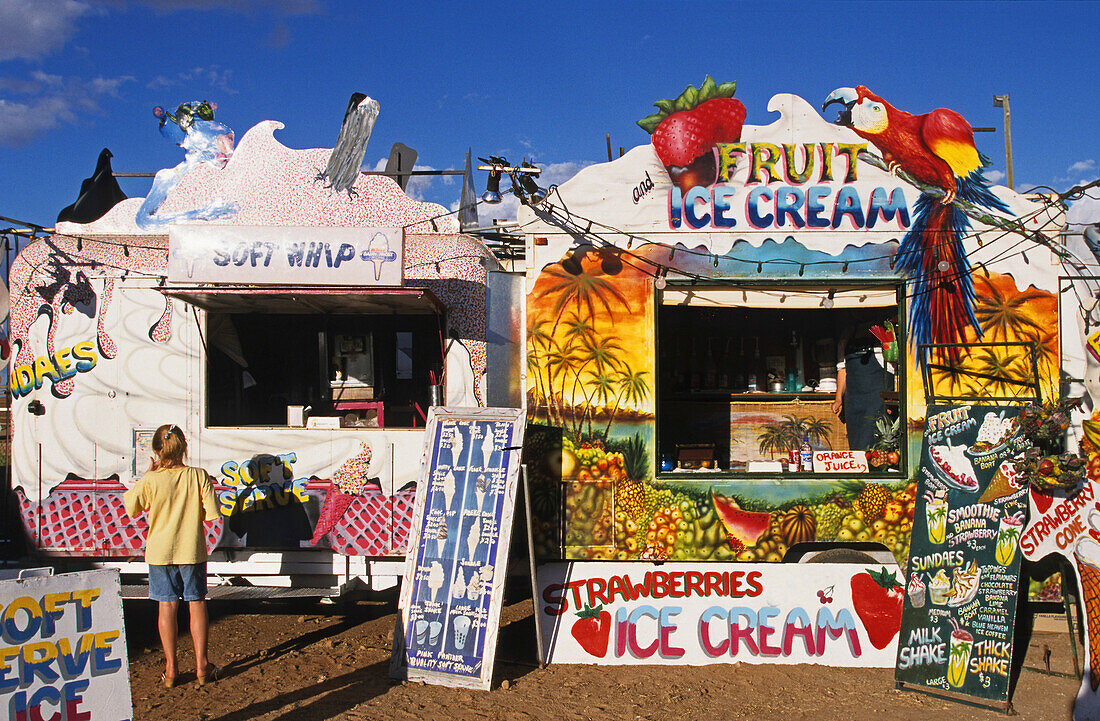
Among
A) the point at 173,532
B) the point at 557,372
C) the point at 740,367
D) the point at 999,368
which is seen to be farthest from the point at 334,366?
the point at 999,368

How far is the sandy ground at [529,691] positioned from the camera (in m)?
5.01

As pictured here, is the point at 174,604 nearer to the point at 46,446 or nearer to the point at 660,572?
the point at 46,446

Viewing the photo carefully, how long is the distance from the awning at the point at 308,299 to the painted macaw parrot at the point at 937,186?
3.88 metres

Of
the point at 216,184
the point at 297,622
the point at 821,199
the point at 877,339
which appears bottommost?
the point at 297,622

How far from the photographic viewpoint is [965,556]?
550cm

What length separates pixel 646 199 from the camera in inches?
245

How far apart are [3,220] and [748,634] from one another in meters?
7.36

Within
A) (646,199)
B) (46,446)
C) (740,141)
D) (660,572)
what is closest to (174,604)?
(46,446)

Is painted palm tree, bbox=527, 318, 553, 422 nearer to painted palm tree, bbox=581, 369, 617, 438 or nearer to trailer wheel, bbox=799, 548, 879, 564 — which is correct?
painted palm tree, bbox=581, 369, 617, 438

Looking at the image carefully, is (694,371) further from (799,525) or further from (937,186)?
(937,186)

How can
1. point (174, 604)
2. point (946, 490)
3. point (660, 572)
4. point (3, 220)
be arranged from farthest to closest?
point (3, 220) < point (660, 572) < point (946, 490) < point (174, 604)

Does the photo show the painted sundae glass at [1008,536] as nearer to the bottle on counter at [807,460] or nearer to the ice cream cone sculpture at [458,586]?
the bottle on counter at [807,460]

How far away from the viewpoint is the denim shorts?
519 centimetres

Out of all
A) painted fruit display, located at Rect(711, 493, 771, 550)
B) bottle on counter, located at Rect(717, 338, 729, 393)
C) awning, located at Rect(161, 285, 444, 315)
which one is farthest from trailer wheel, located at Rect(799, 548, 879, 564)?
awning, located at Rect(161, 285, 444, 315)
